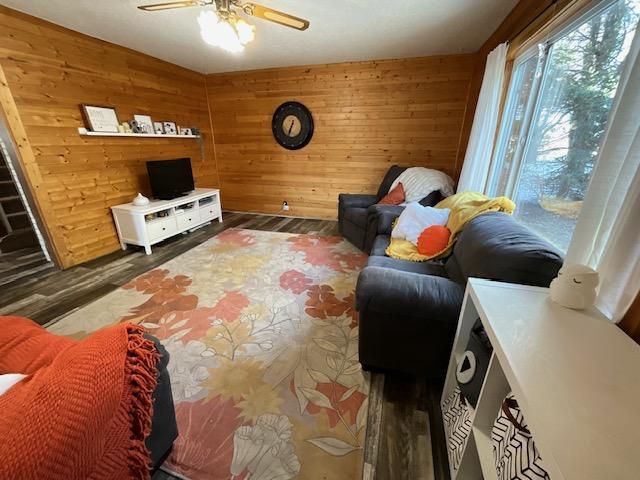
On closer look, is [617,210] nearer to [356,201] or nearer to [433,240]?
[433,240]

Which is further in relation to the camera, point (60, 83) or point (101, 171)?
point (101, 171)

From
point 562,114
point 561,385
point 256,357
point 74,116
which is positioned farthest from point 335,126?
point 561,385

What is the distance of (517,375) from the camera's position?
0.64m

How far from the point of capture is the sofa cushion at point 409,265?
1.83m

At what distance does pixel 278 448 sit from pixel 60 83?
144 inches

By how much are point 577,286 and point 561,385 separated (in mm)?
435

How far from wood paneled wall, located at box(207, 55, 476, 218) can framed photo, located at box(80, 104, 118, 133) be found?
1.77 metres

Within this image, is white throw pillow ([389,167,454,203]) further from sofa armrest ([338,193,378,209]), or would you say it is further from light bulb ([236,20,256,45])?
light bulb ([236,20,256,45])

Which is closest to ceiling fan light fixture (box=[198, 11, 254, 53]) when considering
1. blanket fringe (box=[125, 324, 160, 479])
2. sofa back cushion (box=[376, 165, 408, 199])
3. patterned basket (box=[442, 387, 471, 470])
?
blanket fringe (box=[125, 324, 160, 479])

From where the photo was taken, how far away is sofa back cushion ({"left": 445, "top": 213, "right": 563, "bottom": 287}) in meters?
1.13

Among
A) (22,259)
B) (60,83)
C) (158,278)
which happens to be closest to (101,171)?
(60,83)

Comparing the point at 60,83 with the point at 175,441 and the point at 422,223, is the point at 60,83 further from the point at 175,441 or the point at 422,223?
the point at 422,223

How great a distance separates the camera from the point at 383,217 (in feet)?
8.47

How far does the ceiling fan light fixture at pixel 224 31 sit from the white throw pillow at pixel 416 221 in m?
1.82
